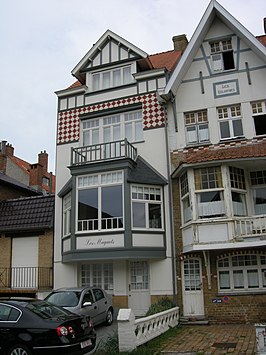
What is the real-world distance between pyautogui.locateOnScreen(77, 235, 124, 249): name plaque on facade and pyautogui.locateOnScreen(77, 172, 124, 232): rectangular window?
0.41 metres

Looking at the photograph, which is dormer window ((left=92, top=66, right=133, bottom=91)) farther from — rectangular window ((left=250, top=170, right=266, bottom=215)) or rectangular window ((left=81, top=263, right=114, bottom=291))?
rectangular window ((left=81, top=263, right=114, bottom=291))

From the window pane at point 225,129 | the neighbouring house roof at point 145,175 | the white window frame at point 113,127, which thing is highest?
the white window frame at point 113,127

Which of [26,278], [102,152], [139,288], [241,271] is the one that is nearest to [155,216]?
[139,288]

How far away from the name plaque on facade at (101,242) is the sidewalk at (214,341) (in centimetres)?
420

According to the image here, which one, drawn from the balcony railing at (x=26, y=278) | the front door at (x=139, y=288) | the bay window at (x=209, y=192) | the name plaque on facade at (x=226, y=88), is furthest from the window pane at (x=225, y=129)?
the balcony railing at (x=26, y=278)

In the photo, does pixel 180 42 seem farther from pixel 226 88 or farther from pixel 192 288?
pixel 192 288

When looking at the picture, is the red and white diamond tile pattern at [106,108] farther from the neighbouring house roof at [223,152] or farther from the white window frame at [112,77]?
the neighbouring house roof at [223,152]

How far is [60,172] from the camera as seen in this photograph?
64.5 ft

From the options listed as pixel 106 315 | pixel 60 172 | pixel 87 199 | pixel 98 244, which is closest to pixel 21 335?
pixel 106 315

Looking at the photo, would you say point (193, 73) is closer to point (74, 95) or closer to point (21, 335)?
point (74, 95)

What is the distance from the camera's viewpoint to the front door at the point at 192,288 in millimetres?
15914

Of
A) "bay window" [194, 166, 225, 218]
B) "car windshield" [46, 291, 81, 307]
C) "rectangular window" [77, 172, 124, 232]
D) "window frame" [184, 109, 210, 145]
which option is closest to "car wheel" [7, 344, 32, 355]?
"car windshield" [46, 291, 81, 307]

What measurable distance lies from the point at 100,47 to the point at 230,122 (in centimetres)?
778

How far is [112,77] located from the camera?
19.9 meters
